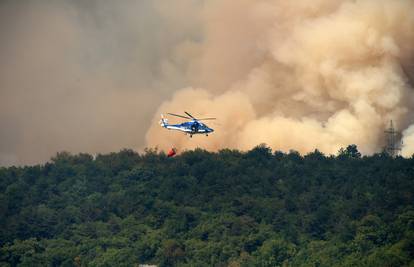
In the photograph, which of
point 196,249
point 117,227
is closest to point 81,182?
point 117,227

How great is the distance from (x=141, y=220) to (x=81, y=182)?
14.1 m

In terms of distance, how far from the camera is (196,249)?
497ft

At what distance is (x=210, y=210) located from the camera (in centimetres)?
16362

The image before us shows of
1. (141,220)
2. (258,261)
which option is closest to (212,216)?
(141,220)

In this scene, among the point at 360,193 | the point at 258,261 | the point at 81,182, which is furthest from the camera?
the point at 81,182

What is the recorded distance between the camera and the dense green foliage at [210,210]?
148 meters

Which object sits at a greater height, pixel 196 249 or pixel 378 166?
pixel 378 166

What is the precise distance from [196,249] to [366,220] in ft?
49.0

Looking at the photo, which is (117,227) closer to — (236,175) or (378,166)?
(236,175)

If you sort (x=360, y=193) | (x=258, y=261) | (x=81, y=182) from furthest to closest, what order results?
(x=81, y=182), (x=360, y=193), (x=258, y=261)

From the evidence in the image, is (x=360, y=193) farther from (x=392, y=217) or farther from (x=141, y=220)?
(x=141, y=220)

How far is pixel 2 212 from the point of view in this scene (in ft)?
555

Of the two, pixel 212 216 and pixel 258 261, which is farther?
pixel 212 216

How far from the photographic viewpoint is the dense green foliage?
487 ft
